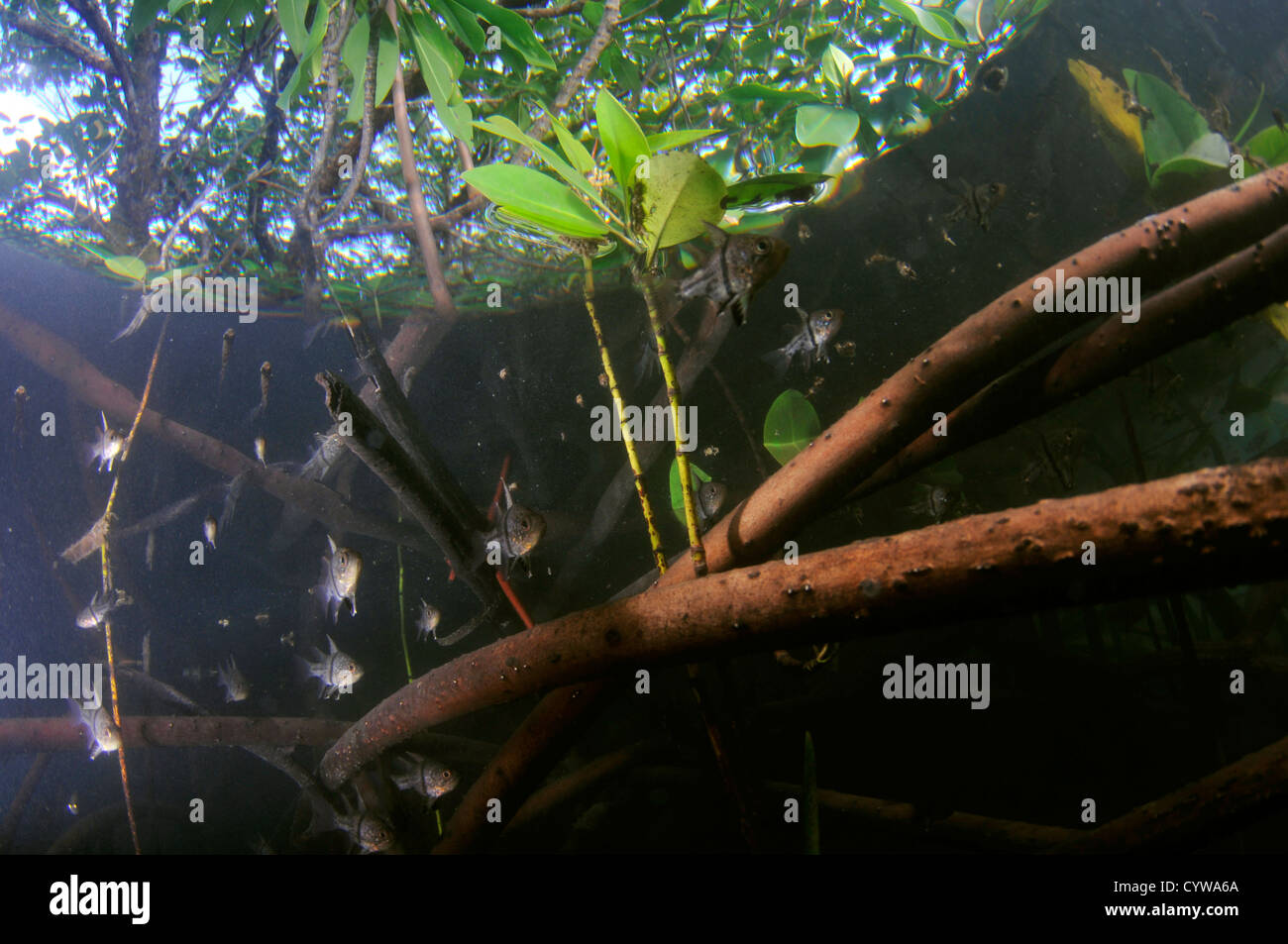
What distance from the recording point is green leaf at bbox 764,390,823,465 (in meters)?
2.38

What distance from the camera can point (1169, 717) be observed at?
301cm

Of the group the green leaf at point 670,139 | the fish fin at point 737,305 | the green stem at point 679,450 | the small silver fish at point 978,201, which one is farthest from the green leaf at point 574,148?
the small silver fish at point 978,201

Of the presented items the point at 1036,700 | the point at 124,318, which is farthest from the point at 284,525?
the point at 1036,700

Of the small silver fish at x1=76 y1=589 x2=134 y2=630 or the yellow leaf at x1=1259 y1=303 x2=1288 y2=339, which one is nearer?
the yellow leaf at x1=1259 y1=303 x2=1288 y2=339

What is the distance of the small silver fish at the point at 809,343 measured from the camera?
8.98 feet

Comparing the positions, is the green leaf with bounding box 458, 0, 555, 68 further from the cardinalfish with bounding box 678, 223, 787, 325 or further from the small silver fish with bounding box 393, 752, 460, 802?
the small silver fish with bounding box 393, 752, 460, 802

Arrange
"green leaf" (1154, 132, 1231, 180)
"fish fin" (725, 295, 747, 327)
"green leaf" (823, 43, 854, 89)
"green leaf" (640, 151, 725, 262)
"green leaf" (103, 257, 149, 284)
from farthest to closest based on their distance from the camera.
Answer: "green leaf" (103, 257, 149, 284) → "green leaf" (823, 43, 854, 89) → "green leaf" (1154, 132, 1231, 180) → "fish fin" (725, 295, 747, 327) → "green leaf" (640, 151, 725, 262)

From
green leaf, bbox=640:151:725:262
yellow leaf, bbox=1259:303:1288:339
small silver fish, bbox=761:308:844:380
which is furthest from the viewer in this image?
small silver fish, bbox=761:308:844:380

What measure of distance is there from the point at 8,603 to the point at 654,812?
246 inches

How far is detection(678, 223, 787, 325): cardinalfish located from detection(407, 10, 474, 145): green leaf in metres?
1.68

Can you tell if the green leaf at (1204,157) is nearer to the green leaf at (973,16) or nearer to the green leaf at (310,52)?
the green leaf at (973,16)

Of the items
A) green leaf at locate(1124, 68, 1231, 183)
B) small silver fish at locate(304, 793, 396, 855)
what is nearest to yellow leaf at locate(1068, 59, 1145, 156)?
green leaf at locate(1124, 68, 1231, 183)

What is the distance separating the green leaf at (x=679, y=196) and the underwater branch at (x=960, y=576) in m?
1.01

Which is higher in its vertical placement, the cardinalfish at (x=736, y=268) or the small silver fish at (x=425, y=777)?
the cardinalfish at (x=736, y=268)
